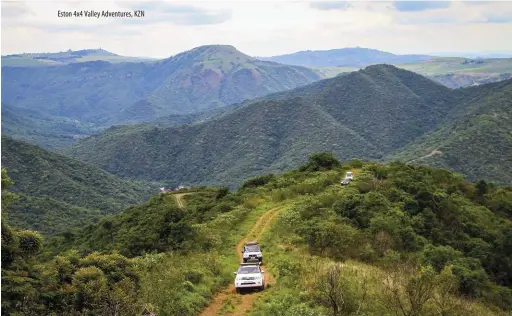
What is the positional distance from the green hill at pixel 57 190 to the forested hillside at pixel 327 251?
5521 cm

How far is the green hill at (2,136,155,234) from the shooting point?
384ft

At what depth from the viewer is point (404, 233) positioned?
3469 centimetres

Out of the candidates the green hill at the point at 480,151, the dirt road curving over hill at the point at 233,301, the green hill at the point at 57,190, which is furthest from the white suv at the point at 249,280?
the green hill at the point at 480,151

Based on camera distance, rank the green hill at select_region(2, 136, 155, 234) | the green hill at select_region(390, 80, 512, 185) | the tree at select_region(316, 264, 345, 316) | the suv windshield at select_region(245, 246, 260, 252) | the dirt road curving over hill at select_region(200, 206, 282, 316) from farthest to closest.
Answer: the green hill at select_region(390, 80, 512, 185)
the green hill at select_region(2, 136, 155, 234)
the suv windshield at select_region(245, 246, 260, 252)
the dirt road curving over hill at select_region(200, 206, 282, 316)
the tree at select_region(316, 264, 345, 316)

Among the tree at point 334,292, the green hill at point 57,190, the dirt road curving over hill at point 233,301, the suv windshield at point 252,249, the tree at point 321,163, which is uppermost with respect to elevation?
the tree at point 334,292

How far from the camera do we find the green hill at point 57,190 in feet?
384

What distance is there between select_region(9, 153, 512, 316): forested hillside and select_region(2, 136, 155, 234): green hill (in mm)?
55206

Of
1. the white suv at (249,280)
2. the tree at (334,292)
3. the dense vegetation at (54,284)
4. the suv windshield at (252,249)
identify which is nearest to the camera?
the dense vegetation at (54,284)

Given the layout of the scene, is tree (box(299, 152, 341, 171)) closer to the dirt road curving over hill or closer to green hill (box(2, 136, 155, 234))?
the dirt road curving over hill

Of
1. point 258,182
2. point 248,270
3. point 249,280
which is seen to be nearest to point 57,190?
point 258,182

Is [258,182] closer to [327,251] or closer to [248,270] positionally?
[327,251]

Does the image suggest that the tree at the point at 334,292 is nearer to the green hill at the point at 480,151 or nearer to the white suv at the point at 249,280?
the white suv at the point at 249,280

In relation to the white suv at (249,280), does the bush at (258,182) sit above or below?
below

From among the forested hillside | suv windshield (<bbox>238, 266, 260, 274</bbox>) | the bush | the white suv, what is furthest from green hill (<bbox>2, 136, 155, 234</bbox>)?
the white suv
